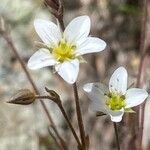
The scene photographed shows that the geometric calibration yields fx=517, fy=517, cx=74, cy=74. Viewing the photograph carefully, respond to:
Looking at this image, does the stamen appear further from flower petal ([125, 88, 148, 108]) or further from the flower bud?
the flower bud

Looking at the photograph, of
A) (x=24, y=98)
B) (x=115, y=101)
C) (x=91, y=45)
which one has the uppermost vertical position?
(x=91, y=45)

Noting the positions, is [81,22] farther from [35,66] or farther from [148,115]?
[148,115]

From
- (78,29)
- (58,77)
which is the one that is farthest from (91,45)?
(58,77)

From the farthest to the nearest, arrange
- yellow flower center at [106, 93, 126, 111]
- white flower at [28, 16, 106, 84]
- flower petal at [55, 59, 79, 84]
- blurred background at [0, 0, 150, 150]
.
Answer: blurred background at [0, 0, 150, 150] → yellow flower center at [106, 93, 126, 111] → white flower at [28, 16, 106, 84] → flower petal at [55, 59, 79, 84]

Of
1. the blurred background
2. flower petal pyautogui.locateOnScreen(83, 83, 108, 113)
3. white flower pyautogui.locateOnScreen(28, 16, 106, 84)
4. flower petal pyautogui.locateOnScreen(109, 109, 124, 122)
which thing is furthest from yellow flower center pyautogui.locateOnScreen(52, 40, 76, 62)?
the blurred background

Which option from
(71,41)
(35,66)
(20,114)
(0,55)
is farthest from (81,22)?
(0,55)

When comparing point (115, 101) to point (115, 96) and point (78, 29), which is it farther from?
point (78, 29)

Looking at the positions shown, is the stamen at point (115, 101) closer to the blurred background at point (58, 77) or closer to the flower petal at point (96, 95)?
the flower petal at point (96, 95)
